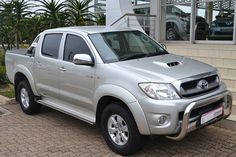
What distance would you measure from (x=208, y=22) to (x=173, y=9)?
5.68ft

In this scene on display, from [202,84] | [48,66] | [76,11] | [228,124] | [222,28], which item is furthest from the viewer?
[76,11]

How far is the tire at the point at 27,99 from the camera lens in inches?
287

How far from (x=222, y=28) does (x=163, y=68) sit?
600cm

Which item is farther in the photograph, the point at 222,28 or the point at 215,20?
the point at 215,20

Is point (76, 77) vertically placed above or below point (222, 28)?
below

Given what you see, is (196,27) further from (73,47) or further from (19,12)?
(19,12)

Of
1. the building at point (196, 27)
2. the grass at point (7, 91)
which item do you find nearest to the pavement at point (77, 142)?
the building at point (196, 27)

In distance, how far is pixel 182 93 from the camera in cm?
450

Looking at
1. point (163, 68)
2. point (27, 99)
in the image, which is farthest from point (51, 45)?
point (163, 68)

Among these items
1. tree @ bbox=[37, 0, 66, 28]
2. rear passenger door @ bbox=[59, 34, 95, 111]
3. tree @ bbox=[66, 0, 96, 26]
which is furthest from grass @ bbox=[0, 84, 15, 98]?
tree @ bbox=[66, 0, 96, 26]

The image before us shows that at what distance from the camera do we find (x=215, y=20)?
10.5 meters

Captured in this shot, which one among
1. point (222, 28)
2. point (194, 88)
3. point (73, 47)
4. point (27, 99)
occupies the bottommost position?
point (27, 99)

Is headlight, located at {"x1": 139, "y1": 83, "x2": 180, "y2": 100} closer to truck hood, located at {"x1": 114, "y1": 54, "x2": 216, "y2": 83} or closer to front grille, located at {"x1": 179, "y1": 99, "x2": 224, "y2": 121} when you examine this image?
truck hood, located at {"x1": 114, "y1": 54, "x2": 216, "y2": 83}

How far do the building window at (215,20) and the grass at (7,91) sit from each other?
5942 millimetres
